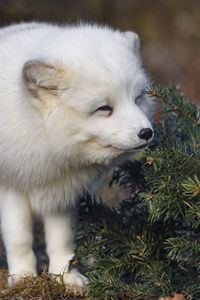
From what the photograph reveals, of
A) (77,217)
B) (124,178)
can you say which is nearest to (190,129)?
(124,178)

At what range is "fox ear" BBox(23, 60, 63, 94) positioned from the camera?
165 inches

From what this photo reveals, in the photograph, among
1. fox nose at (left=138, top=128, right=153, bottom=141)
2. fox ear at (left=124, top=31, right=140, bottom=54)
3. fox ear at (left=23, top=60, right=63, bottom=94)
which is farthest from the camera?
fox ear at (left=124, top=31, right=140, bottom=54)

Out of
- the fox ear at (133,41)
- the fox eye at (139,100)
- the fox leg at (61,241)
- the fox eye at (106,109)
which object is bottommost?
the fox leg at (61,241)

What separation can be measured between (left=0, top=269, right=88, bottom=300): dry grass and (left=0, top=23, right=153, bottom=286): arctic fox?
0.06 metres

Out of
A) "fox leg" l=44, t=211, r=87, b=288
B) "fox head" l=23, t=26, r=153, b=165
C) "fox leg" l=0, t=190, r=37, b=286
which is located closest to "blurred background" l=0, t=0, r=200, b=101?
"fox leg" l=44, t=211, r=87, b=288

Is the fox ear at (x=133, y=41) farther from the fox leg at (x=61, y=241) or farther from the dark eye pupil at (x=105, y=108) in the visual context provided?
the fox leg at (x=61, y=241)

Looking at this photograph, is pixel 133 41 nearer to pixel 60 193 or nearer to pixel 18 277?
pixel 60 193

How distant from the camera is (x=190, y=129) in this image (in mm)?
4746

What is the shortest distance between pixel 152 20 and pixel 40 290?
27.9ft

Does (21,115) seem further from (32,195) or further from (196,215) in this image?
(196,215)

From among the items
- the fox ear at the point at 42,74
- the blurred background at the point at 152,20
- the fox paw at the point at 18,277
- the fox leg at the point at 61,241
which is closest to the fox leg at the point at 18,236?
the fox paw at the point at 18,277

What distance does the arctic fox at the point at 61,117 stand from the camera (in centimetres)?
414

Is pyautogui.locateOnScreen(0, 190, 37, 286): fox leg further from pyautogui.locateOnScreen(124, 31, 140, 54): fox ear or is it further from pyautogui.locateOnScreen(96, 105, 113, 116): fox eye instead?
pyautogui.locateOnScreen(124, 31, 140, 54): fox ear

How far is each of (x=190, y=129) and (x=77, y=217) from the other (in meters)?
0.74
